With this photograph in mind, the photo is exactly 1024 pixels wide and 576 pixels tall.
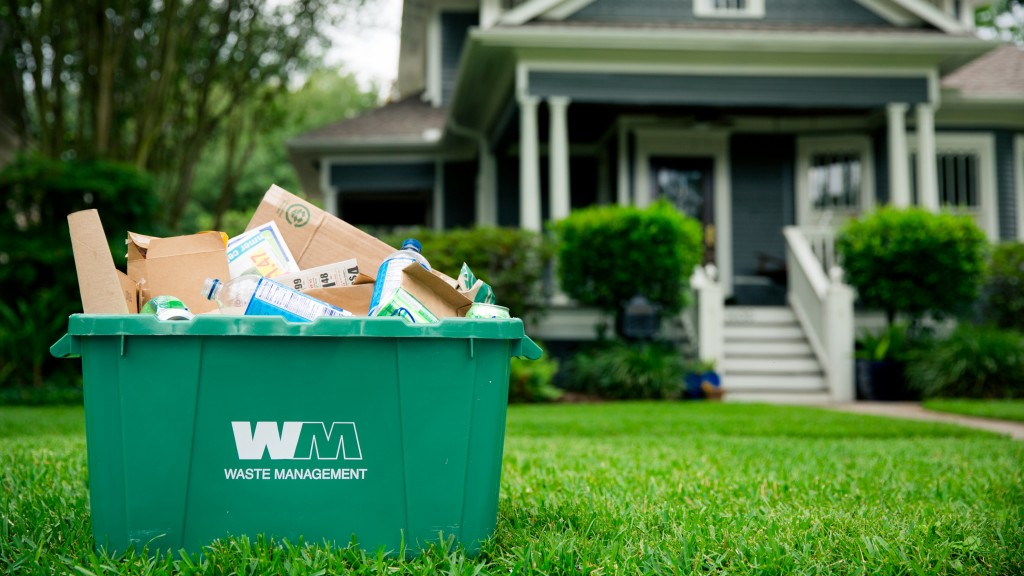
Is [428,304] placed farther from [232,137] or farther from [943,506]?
[232,137]

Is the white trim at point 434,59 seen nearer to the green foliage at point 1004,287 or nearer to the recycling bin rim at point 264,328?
the green foliage at point 1004,287

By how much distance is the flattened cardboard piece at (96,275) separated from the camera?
259 centimetres

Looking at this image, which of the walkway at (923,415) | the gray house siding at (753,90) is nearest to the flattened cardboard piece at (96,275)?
the walkway at (923,415)

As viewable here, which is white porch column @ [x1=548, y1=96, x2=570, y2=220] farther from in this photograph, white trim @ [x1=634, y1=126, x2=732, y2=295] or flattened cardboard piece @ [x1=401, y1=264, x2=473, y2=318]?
flattened cardboard piece @ [x1=401, y1=264, x2=473, y2=318]

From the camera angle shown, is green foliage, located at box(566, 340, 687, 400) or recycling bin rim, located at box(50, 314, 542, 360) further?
green foliage, located at box(566, 340, 687, 400)

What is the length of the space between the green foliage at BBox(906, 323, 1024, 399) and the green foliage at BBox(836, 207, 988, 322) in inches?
28.6

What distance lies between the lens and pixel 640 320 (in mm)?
9664

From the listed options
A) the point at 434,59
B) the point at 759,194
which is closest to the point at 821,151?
the point at 759,194

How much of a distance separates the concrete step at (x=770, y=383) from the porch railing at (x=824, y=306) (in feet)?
0.52

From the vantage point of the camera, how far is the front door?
513 inches

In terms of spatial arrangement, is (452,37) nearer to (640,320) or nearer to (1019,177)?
(640,320)

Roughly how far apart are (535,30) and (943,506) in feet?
26.8

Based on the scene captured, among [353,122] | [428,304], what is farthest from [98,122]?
[428,304]

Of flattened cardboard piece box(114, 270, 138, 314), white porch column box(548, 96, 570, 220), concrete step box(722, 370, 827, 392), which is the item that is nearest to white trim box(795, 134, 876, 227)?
concrete step box(722, 370, 827, 392)
